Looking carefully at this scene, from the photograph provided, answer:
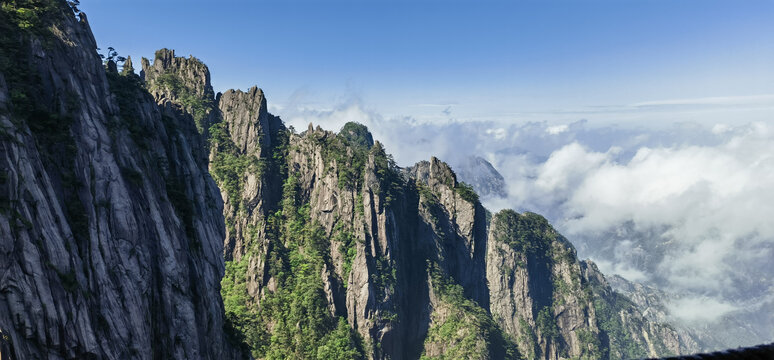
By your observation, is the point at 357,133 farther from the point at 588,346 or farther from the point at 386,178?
the point at 588,346

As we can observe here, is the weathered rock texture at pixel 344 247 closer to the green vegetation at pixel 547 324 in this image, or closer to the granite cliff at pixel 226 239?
the granite cliff at pixel 226 239

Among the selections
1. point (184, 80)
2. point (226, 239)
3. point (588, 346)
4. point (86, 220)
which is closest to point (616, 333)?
point (588, 346)

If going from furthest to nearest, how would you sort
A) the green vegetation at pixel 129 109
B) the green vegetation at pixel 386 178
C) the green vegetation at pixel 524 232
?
the green vegetation at pixel 524 232
the green vegetation at pixel 386 178
the green vegetation at pixel 129 109

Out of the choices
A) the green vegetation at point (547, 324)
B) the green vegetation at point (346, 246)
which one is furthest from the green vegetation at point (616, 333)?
the green vegetation at point (346, 246)

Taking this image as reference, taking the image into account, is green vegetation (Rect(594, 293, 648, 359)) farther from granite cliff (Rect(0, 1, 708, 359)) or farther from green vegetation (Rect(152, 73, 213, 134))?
green vegetation (Rect(152, 73, 213, 134))

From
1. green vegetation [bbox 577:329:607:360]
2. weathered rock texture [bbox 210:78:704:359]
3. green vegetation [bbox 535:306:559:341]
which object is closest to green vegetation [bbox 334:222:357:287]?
weathered rock texture [bbox 210:78:704:359]

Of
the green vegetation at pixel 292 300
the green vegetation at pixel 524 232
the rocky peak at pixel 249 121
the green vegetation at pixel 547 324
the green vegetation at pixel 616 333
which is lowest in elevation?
the green vegetation at pixel 616 333
